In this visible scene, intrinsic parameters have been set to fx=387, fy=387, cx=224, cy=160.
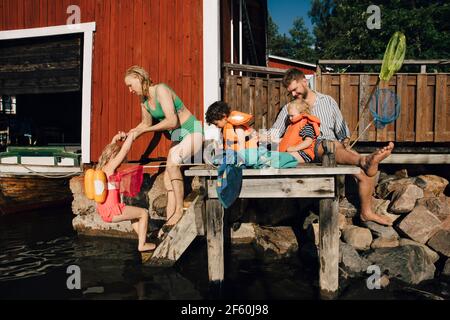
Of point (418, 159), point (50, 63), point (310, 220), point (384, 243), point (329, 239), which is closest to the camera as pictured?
point (329, 239)

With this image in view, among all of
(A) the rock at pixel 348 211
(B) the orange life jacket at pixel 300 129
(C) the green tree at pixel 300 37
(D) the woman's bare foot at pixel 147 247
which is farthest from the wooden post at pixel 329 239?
(C) the green tree at pixel 300 37

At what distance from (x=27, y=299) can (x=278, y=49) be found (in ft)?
203

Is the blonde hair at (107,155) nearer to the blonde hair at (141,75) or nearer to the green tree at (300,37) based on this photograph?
the blonde hair at (141,75)

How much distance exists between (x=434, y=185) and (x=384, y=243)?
6.00 feet

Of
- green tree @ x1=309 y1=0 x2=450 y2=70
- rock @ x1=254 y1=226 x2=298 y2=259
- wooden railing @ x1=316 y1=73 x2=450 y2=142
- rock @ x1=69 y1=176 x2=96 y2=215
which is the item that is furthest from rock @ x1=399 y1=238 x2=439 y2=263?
green tree @ x1=309 y1=0 x2=450 y2=70

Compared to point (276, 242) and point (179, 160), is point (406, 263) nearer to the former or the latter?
point (276, 242)

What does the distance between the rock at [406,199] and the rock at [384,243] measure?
0.52 metres

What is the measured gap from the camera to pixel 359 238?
541 centimetres

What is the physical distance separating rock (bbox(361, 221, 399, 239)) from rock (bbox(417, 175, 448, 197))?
127 cm

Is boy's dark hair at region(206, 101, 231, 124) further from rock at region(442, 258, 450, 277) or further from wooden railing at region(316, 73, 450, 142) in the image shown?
rock at region(442, 258, 450, 277)

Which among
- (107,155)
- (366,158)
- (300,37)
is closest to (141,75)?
(107,155)

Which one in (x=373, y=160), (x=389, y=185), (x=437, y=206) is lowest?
(x=437, y=206)

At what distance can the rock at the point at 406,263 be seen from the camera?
461 cm
